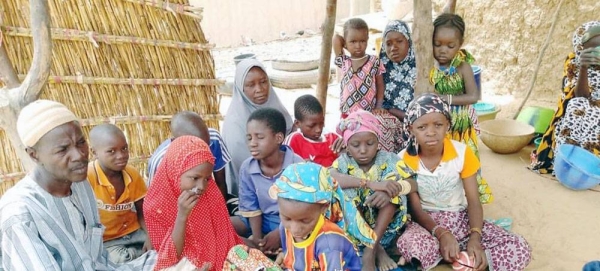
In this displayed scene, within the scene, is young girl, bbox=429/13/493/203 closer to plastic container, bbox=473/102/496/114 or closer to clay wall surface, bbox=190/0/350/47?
plastic container, bbox=473/102/496/114

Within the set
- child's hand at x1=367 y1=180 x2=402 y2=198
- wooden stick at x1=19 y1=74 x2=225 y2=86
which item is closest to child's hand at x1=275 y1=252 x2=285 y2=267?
child's hand at x1=367 y1=180 x2=402 y2=198

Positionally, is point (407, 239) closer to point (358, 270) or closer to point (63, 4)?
point (358, 270)

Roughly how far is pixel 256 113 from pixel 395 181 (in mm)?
970

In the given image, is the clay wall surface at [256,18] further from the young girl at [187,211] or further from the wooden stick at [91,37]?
the young girl at [187,211]

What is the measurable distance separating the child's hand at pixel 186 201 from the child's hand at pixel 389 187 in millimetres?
1065

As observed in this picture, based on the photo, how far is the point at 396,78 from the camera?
4.11m

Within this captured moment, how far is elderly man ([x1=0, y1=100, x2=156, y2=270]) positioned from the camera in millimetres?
2006

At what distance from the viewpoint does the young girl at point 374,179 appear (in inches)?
109

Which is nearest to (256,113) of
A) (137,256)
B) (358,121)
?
(358,121)

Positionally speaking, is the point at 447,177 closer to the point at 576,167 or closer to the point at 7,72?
the point at 576,167

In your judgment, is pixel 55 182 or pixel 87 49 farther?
pixel 87 49

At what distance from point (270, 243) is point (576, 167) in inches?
111

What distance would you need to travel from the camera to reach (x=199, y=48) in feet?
13.2

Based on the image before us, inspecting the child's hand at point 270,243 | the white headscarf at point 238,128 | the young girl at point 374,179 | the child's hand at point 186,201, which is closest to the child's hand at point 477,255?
the young girl at point 374,179
